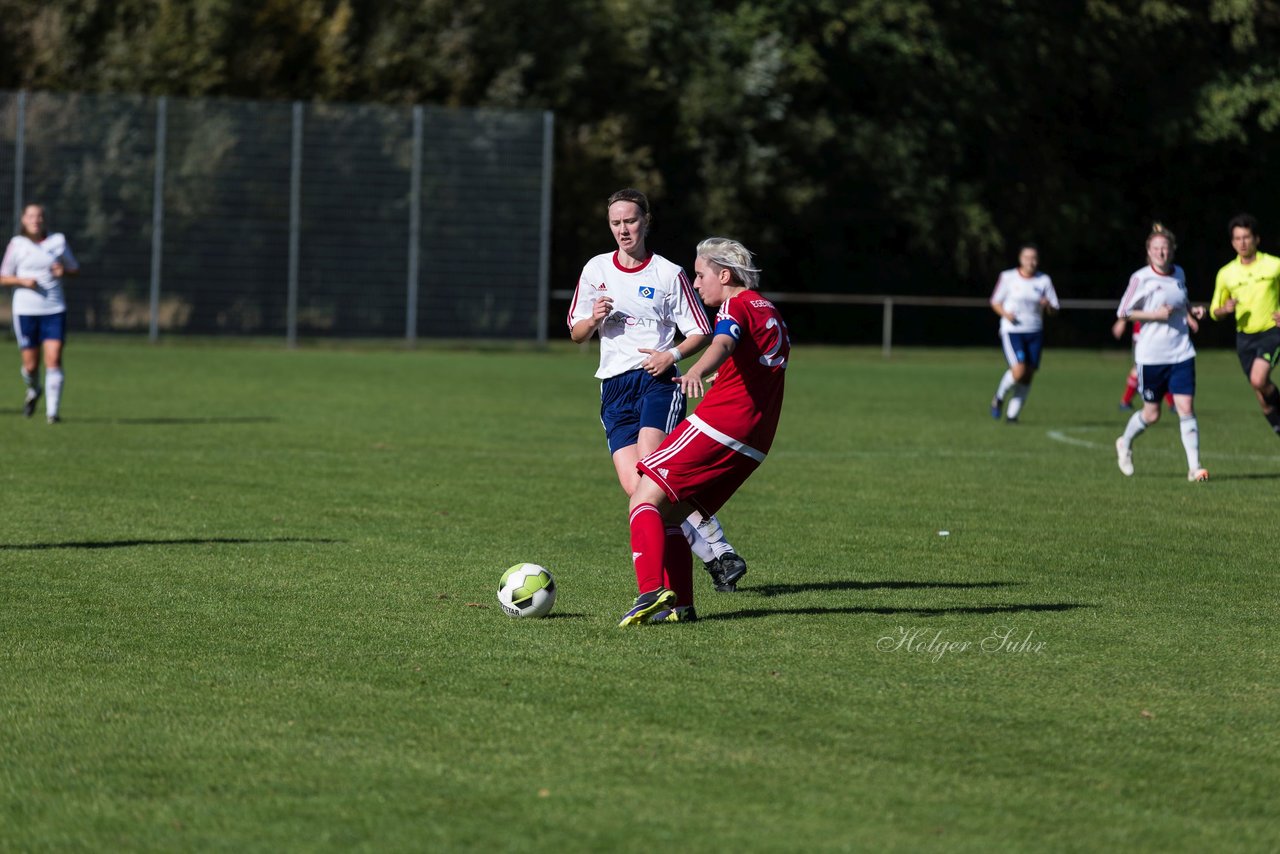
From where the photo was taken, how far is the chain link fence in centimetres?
Answer: 3259

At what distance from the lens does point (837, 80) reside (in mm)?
41844

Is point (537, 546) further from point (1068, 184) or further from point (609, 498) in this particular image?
point (1068, 184)

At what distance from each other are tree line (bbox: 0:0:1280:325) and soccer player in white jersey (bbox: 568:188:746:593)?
27.9 meters

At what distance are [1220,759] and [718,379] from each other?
2964 mm

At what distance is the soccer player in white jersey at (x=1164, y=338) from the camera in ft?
45.1

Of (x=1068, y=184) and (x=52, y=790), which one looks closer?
(x=52, y=790)

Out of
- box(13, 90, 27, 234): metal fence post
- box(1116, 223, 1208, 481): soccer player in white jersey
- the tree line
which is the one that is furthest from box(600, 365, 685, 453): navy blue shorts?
the tree line

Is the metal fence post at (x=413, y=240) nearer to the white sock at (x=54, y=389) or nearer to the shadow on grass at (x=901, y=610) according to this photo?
the white sock at (x=54, y=389)

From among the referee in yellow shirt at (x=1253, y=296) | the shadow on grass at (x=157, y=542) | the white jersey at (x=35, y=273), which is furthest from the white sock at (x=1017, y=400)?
the shadow on grass at (x=157, y=542)

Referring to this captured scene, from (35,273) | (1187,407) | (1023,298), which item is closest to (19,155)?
(35,273)

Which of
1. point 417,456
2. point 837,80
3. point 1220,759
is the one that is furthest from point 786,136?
point 1220,759

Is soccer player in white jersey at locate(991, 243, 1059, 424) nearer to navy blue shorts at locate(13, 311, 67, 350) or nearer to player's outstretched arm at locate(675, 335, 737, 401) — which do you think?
navy blue shorts at locate(13, 311, 67, 350)

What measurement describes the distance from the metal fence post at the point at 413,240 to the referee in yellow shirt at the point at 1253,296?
2145 centimetres

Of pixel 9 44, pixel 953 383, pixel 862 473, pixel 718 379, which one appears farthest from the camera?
pixel 9 44
